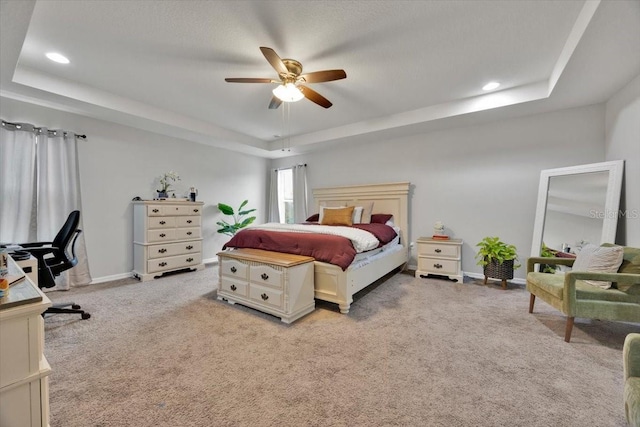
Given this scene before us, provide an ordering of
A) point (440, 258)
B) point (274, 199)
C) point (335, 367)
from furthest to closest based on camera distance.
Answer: point (274, 199)
point (440, 258)
point (335, 367)

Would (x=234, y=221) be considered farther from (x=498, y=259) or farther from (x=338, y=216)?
(x=498, y=259)

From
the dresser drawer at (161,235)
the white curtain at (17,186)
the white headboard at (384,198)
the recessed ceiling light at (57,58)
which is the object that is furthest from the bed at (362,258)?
the white curtain at (17,186)

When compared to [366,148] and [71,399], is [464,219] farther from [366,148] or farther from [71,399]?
[71,399]

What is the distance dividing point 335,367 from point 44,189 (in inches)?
166

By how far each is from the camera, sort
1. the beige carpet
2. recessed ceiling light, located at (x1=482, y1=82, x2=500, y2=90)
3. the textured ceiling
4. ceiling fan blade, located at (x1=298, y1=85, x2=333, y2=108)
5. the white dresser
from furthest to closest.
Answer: the white dresser < recessed ceiling light, located at (x1=482, y1=82, x2=500, y2=90) < ceiling fan blade, located at (x1=298, y1=85, x2=333, y2=108) < the textured ceiling < the beige carpet

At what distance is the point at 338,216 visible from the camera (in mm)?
4207

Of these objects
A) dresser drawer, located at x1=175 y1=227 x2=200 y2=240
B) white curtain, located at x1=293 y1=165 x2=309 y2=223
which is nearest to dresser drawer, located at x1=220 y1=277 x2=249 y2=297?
dresser drawer, located at x1=175 y1=227 x2=200 y2=240

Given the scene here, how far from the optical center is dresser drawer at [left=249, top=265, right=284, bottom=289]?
2450 millimetres

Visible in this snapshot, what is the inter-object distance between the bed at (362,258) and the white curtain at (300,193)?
36cm

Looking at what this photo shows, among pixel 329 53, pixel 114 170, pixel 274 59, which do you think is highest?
pixel 329 53

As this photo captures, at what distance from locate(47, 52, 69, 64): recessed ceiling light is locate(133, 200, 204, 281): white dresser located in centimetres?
190

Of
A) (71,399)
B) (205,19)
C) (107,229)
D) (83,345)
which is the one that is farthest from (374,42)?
(107,229)

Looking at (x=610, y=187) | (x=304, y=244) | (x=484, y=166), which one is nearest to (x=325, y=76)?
(x=304, y=244)

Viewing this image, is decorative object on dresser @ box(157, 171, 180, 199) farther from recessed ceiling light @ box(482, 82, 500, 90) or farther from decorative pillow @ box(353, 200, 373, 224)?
recessed ceiling light @ box(482, 82, 500, 90)
